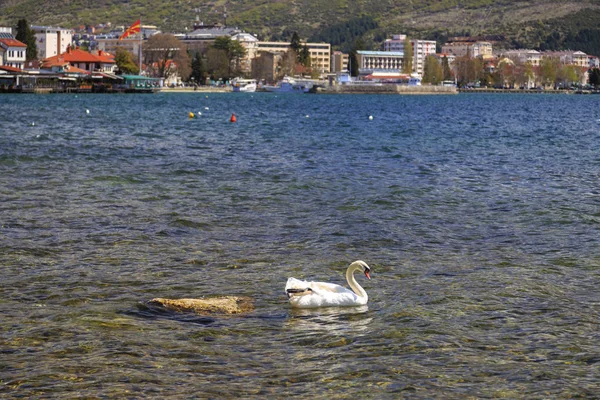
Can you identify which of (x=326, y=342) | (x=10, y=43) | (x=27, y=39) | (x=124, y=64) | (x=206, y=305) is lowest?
(x=326, y=342)

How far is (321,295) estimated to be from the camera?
32.6 feet

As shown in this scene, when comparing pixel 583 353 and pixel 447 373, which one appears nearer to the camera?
pixel 447 373

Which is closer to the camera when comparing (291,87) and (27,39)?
(27,39)

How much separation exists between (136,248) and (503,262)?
535 centimetres

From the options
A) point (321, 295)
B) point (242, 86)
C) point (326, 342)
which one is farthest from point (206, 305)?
point (242, 86)

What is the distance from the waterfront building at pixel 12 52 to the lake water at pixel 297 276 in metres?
123

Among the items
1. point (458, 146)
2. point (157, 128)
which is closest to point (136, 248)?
point (458, 146)

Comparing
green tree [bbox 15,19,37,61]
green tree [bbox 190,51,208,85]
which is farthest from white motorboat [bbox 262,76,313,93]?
green tree [bbox 15,19,37,61]

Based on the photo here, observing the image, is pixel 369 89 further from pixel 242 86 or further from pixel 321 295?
pixel 321 295

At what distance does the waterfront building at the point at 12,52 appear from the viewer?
139875 mm

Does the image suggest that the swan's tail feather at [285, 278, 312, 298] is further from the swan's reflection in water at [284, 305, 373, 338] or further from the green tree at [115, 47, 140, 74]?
the green tree at [115, 47, 140, 74]

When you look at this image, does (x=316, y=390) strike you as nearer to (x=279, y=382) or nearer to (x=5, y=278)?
(x=279, y=382)

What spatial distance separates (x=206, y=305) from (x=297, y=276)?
2.06 metres

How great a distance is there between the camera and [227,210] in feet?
55.2
